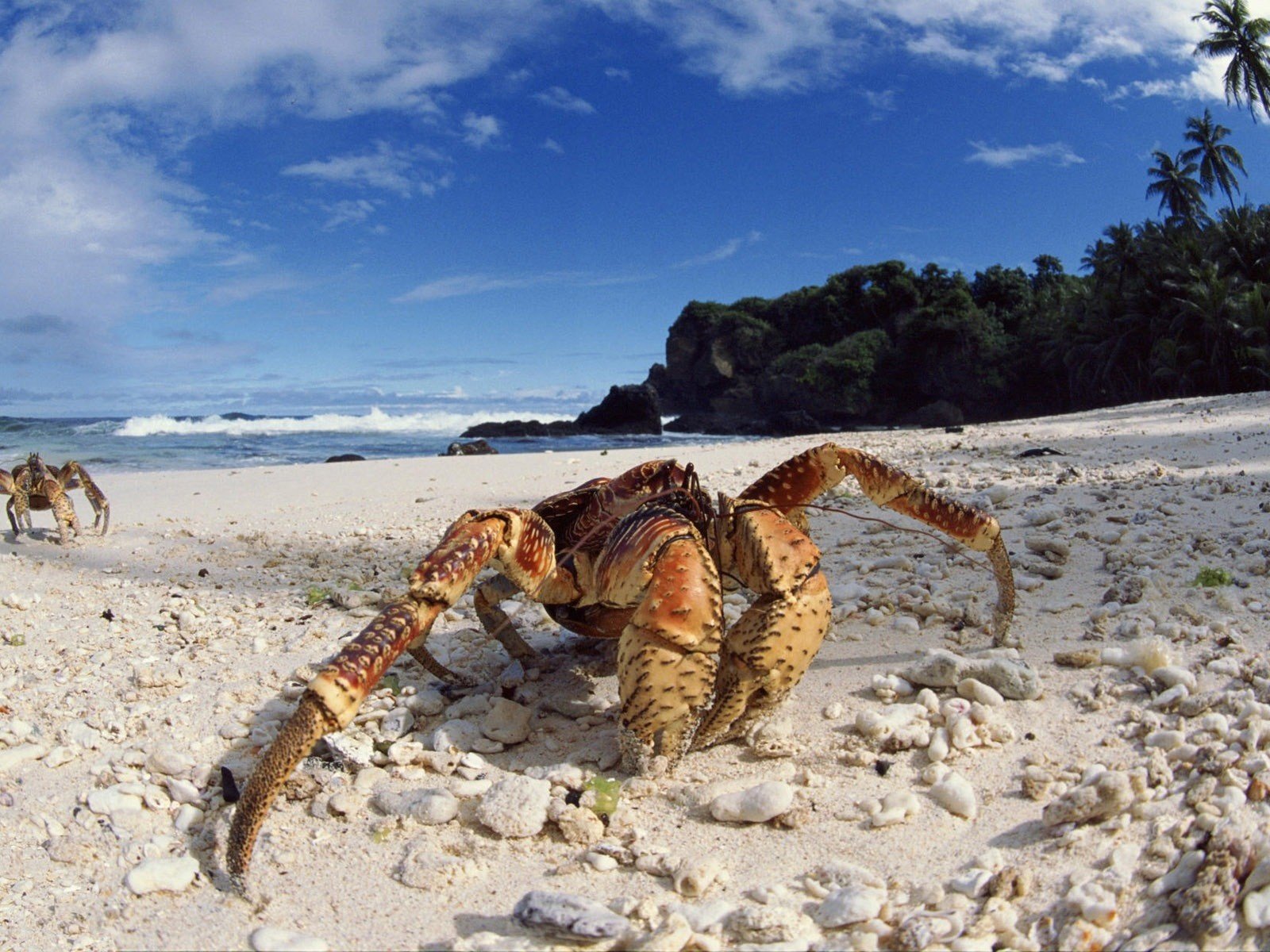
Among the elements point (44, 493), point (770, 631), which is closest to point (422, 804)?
point (770, 631)

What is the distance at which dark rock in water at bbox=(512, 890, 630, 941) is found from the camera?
2057mm

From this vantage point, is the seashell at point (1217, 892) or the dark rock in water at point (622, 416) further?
the dark rock in water at point (622, 416)

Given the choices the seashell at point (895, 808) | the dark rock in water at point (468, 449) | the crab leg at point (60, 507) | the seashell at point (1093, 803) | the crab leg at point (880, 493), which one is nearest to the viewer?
the seashell at point (1093, 803)

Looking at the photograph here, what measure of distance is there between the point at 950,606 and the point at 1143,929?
78.1 inches

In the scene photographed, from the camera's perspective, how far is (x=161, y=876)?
100 inches

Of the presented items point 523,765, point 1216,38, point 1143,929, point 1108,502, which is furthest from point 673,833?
point 1216,38

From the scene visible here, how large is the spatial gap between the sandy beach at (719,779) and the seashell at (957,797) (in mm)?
13

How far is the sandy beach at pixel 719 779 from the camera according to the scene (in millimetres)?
2129

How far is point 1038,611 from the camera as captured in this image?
3.81 m

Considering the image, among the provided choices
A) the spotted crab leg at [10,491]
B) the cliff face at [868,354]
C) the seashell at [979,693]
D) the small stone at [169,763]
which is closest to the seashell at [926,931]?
the seashell at [979,693]

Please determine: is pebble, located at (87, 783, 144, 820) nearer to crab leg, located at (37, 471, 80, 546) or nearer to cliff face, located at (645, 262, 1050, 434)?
crab leg, located at (37, 471, 80, 546)

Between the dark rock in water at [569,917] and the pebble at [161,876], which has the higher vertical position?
the dark rock in water at [569,917]

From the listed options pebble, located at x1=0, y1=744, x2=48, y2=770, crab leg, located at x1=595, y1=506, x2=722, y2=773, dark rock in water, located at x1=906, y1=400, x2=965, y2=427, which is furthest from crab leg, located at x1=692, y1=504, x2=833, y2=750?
dark rock in water, located at x1=906, y1=400, x2=965, y2=427

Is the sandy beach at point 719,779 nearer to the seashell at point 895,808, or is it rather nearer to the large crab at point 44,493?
the seashell at point 895,808
